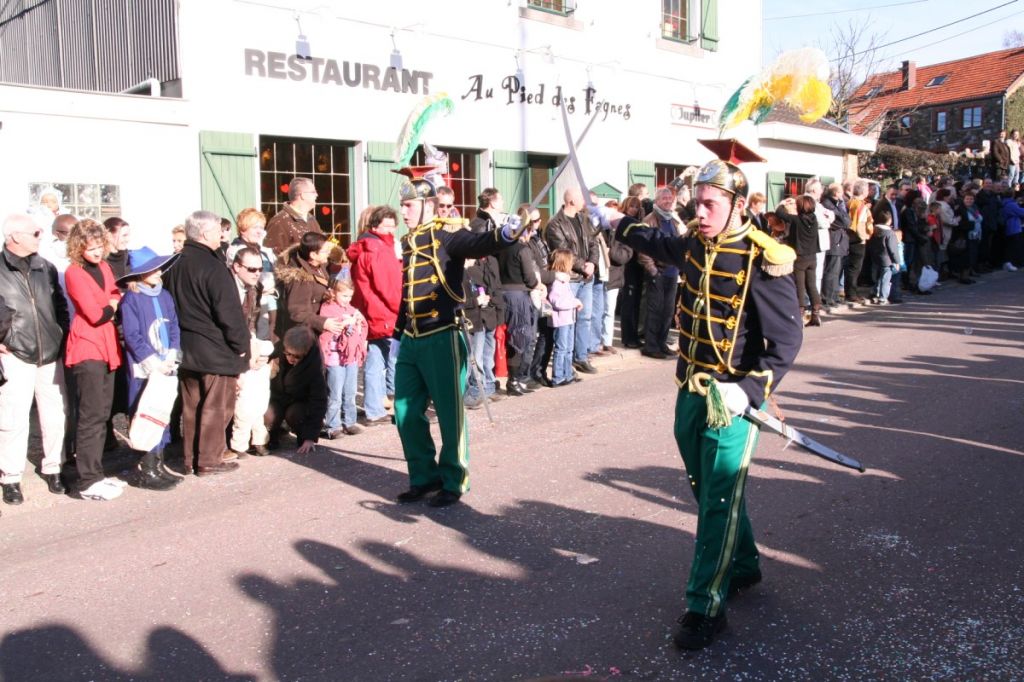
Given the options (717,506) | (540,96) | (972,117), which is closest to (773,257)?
(717,506)

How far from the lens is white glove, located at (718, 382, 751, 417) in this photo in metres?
3.95

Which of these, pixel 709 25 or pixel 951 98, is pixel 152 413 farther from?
pixel 951 98

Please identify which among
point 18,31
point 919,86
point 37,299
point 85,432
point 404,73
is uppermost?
point 919,86

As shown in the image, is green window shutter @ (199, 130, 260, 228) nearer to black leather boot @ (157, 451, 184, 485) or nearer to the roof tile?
black leather boot @ (157, 451, 184, 485)

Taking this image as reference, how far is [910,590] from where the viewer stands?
14.9 ft

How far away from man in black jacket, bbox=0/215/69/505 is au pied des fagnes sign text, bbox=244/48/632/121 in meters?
5.99

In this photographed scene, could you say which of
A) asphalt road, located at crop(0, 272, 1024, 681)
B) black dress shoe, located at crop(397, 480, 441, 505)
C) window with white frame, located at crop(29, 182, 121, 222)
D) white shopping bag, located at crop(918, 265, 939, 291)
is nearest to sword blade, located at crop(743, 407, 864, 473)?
asphalt road, located at crop(0, 272, 1024, 681)

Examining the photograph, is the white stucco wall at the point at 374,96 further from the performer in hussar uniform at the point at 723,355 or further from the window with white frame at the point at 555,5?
the performer in hussar uniform at the point at 723,355

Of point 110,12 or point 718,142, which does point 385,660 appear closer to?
point 718,142

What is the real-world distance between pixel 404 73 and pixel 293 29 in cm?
188

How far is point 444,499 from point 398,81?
353 inches

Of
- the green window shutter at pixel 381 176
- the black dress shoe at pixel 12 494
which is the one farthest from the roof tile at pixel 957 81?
the black dress shoe at pixel 12 494

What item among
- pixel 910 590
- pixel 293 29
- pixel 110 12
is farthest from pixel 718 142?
pixel 110 12

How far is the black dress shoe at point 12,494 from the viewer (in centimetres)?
632
